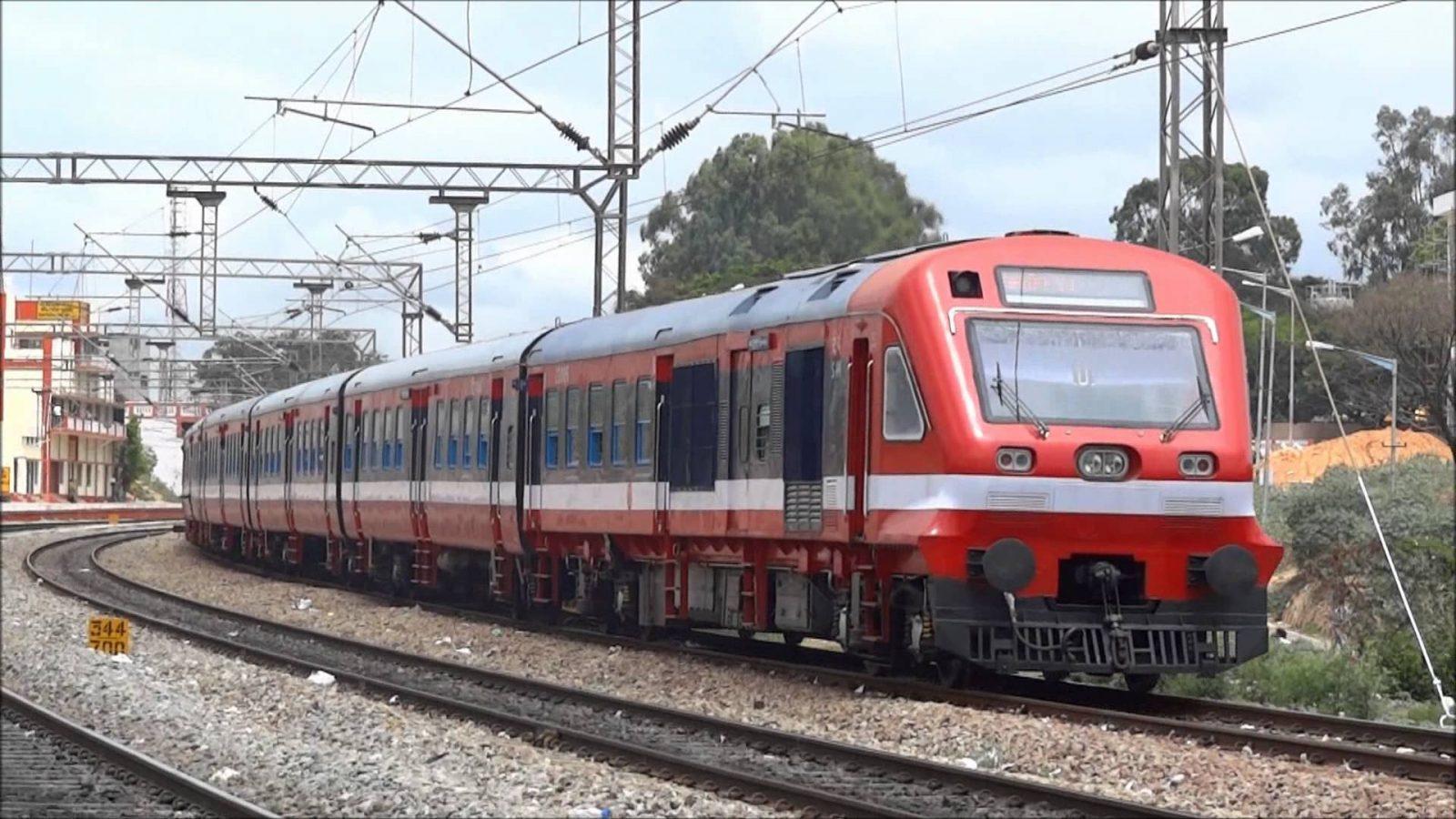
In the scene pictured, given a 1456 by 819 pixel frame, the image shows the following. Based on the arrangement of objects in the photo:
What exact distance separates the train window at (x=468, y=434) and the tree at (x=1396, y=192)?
4458 centimetres

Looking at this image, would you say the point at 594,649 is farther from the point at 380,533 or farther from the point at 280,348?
the point at 280,348

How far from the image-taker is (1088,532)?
14.8m

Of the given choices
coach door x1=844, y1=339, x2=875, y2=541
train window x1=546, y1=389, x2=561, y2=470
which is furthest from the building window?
coach door x1=844, y1=339, x2=875, y2=541

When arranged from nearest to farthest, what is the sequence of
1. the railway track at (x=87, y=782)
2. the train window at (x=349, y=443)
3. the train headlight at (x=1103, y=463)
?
1. the railway track at (x=87, y=782)
2. the train headlight at (x=1103, y=463)
3. the train window at (x=349, y=443)

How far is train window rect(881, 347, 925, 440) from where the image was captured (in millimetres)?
15078

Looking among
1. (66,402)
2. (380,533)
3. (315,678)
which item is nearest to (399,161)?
(380,533)

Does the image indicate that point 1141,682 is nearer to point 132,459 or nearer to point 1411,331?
point 1411,331

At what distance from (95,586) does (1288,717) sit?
79.6 feet

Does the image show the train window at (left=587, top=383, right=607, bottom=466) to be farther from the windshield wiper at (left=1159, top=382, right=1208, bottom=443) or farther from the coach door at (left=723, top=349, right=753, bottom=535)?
the windshield wiper at (left=1159, top=382, right=1208, bottom=443)

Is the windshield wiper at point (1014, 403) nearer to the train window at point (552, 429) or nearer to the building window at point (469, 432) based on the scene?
the train window at point (552, 429)

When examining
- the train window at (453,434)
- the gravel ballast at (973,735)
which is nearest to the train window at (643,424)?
the gravel ballast at (973,735)

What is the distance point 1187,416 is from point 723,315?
17.1 feet

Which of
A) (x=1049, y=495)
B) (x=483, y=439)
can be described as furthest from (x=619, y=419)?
(x=1049, y=495)

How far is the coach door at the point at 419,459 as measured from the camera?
29.4 metres
